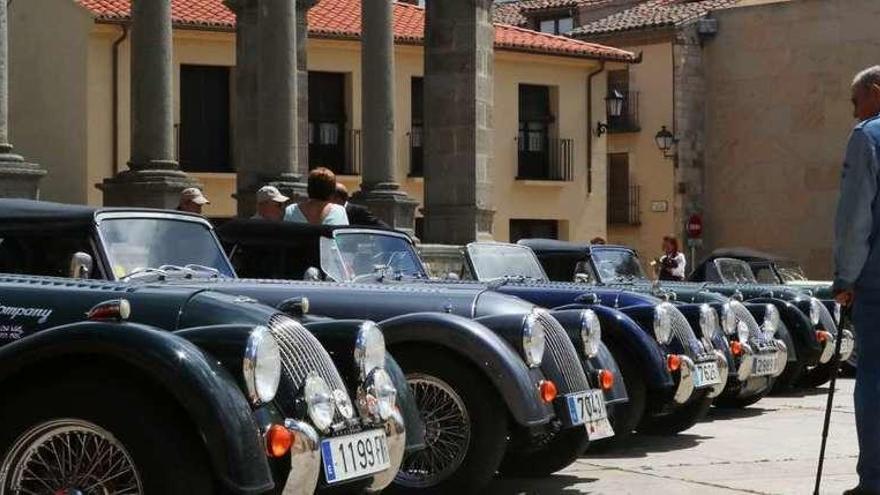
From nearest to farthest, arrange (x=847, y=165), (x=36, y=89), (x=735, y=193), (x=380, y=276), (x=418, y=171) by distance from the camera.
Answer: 1. (x=847, y=165)
2. (x=380, y=276)
3. (x=36, y=89)
4. (x=418, y=171)
5. (x=735, y=193)

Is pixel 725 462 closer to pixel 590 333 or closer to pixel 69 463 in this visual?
pixel 590 333

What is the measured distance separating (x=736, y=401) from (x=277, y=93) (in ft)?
28.0

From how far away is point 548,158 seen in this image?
36562mm

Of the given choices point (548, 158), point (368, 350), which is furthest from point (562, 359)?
point (548, 158)

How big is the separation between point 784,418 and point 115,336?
8.13 m

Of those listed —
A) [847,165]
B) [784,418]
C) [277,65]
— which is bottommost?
[784,418]

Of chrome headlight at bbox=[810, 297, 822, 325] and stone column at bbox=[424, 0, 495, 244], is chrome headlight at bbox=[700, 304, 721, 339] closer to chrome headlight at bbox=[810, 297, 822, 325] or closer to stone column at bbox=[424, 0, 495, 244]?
chrome headlight at bbox=[810, 297, 822, 325]

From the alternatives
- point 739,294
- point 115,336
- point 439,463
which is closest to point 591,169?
point 739,294

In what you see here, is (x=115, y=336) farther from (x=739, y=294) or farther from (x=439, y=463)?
(x=739, y=294)

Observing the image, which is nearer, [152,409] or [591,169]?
[152,409]

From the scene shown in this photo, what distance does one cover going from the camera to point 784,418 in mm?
12578

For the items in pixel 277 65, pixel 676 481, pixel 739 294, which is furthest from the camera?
pixel 277 65

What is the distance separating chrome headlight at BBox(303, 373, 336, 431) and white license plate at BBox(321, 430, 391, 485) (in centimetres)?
7

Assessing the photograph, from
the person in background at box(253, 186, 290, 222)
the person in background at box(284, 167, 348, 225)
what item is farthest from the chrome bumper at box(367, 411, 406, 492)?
the person in background at box(253, 186, 290, 222)
